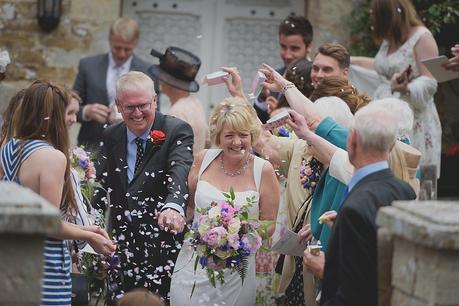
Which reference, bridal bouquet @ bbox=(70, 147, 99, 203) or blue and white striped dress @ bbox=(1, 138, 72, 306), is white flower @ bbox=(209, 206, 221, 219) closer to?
bridal bouquet @ bbox=(70, 147, 99, 203)

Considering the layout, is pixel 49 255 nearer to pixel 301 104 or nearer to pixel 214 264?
pixel 214 264

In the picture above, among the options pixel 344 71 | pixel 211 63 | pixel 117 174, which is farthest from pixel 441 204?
pixel 211 63

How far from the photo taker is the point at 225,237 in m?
6.96

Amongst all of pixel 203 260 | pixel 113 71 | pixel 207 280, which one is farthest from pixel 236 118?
pixel 113 71

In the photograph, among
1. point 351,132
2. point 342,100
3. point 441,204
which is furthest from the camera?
point 342,100

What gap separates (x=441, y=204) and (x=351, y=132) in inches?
25.0

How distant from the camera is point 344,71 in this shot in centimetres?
877

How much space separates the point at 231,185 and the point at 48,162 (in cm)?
175

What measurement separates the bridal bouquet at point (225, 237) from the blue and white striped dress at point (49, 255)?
1.09 m

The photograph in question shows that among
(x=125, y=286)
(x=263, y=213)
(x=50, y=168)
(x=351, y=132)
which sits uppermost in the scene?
(x=351, y=132)

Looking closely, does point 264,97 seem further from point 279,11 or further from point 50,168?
point 50,168

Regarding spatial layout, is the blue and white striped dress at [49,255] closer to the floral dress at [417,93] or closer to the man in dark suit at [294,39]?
the man in dark suit at [294,39]

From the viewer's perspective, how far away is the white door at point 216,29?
1251 centimetres

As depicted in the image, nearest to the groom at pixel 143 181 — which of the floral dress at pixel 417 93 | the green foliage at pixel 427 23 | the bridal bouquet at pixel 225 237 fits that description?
the bridal bouquet at pixel 225 237
